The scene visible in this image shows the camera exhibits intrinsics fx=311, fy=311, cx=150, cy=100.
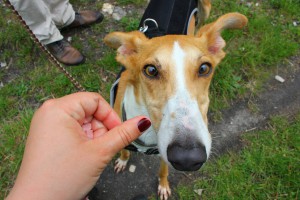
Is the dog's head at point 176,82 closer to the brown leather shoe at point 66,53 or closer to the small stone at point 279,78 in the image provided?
the brown leather shoe at point 66,53

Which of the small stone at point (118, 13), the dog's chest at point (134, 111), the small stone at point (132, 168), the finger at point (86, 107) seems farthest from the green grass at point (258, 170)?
the small stone at point (118, 13)

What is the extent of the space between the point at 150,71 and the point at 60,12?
8.34 feet

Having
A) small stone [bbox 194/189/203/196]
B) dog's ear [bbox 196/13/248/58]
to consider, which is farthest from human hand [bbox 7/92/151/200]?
small stone [bbox 194/189/203/196]

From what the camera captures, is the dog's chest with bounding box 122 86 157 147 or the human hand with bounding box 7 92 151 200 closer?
the human hand with bounding box 7 92 151 200

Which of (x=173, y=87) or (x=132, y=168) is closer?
(x=173, y=87)

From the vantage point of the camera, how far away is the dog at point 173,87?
6.68 ft

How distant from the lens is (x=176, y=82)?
2.30m

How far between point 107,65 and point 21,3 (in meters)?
1.38

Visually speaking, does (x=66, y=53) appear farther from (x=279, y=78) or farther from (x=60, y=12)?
(x=279, y=78)

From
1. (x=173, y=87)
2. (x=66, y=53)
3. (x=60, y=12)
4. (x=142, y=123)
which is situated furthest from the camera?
(x=66, y=53)

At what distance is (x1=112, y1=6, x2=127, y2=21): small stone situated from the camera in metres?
5.02

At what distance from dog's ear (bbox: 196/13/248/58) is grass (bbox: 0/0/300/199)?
147 centimetres

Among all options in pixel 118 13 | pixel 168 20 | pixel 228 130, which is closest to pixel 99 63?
pixel 118 13

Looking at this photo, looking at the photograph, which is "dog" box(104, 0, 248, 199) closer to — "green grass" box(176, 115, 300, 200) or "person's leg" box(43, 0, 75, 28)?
"green grass" box(176, 115, 300, 200)
